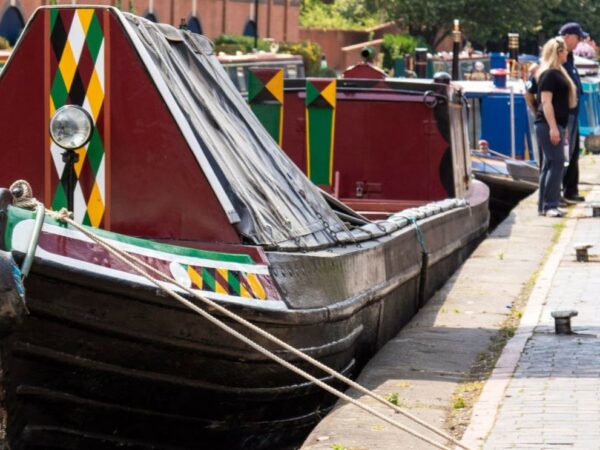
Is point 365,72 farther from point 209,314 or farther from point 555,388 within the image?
point 209,314

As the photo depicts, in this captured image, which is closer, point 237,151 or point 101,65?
point 101,65

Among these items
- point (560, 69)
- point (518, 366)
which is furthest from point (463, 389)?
point (560, 69)

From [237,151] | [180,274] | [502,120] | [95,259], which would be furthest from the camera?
[502,120]

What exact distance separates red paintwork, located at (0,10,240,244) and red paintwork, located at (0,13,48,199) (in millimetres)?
89

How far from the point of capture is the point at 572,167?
18781mm

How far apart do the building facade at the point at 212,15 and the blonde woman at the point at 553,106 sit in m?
20.4

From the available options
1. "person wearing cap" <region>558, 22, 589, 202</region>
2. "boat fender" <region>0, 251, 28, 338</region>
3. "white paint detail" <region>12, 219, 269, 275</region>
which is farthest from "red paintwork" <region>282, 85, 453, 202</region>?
"boat fender" <region>0, 251, 28, 338</region>

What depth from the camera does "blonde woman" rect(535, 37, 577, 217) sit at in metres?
16.4

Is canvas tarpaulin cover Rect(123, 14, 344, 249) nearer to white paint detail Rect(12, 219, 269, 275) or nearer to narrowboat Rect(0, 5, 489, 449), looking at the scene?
narrowboat Rect(0, 5, 489, 449)

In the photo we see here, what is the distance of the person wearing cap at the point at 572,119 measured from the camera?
56.4ft

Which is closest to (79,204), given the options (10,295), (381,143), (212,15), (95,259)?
(95,259)

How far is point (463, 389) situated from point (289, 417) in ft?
2.96

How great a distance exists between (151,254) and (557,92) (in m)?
10.0

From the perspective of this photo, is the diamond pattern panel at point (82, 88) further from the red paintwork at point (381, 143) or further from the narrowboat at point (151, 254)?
the red paintwork at point (381, 143)
